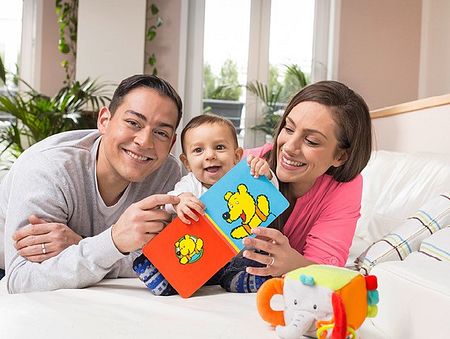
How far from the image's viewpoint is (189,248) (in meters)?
1.47

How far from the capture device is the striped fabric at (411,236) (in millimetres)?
1751

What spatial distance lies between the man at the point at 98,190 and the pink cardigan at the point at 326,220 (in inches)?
16.4

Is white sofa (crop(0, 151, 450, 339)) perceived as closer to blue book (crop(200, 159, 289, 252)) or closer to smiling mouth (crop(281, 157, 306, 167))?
blue book (crop(200, 159, 289, 252))

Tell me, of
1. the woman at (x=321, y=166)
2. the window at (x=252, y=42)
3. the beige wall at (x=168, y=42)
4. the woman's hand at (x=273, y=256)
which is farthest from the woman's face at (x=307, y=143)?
the window at (x=252, y=42)

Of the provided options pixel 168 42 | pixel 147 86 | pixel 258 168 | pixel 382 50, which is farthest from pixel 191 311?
pixel 382 50

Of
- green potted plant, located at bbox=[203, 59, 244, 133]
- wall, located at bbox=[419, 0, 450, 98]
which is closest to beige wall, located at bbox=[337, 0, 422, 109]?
wall, located at bbox=[419, 0, 450, 98]

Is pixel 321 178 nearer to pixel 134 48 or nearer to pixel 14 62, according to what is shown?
pixel 134 48

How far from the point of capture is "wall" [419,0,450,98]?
519 centimetres

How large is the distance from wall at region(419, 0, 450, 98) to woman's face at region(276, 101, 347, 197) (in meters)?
3.55

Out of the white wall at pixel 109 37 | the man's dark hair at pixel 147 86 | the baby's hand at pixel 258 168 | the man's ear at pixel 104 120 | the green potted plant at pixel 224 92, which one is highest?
the white wall at pixel 109 37

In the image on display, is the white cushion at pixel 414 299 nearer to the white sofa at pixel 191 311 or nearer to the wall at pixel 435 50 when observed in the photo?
the white sofa at pixel 191 311

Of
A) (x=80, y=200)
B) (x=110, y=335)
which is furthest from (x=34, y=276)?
(x=110, y=335)

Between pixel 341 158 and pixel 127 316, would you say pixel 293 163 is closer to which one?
pixel 341 158

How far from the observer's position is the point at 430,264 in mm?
1161
